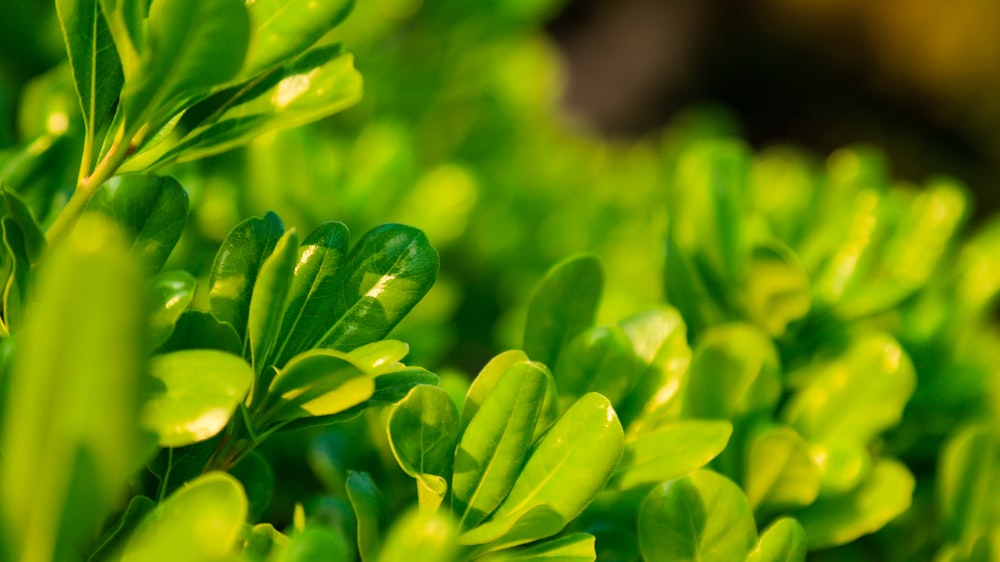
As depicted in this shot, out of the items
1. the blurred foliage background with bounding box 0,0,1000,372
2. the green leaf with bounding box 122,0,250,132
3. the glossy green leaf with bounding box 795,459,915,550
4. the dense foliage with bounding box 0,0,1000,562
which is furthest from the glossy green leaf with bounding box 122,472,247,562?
the glossy green leaf with bounding box 795,459,915,550

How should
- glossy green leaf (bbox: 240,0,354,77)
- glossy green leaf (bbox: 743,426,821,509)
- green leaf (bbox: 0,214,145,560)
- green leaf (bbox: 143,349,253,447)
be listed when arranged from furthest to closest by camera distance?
glossy green leaf (bbox: 743,426,821,509), glossy green leaf (bbox: 240,0,354,77), green leaf (bbox: 143,349,253,447), green leaf (bbox: 0,214,145,560)

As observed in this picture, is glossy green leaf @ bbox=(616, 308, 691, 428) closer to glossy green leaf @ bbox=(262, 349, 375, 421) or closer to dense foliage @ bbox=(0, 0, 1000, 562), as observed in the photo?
dense foliage @ bbox=(0, 0, 1000, 562)

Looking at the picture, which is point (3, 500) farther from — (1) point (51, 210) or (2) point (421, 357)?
(2) point (421, 357)

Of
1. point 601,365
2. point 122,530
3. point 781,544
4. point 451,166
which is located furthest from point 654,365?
point 451,166

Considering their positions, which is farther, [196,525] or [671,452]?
[671,452]

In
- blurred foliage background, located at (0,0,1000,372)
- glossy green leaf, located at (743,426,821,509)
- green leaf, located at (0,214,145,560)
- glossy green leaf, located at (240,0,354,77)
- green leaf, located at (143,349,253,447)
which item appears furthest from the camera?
blurred foliage background, located at (0,0,1000,372)

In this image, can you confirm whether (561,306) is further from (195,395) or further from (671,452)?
(195,395)

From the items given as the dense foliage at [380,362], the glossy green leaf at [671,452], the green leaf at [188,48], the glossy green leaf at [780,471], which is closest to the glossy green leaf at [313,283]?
the dense foliage at [380,362]
